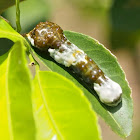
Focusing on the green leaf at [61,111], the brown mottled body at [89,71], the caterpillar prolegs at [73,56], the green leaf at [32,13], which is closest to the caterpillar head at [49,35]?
the caterpillar prolegs at [73,56]

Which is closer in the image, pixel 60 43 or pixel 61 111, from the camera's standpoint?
pixel 61 111

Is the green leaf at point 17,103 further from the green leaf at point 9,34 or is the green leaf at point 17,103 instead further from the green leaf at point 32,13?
the green leaf at point 32,13

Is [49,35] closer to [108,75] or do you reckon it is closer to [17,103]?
[108,75]

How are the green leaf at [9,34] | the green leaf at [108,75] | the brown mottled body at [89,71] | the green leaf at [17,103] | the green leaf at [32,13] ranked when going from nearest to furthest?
the green leaf at [17,103] → the green leaf at [9,34] → the green leaf at [108,75] → the brown mottled body at [89,71] → the green leaf at [32,13]

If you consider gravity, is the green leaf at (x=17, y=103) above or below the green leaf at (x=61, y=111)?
above

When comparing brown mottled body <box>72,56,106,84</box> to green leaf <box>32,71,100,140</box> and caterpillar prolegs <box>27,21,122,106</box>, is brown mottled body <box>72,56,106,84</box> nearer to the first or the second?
caterpillar prolegs <box>27,21,122,106</box>

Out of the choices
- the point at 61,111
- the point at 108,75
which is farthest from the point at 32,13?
the point at 61,111
